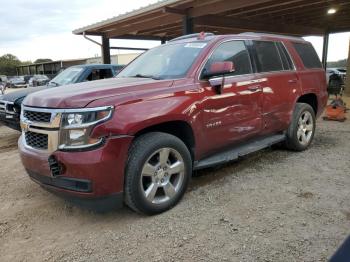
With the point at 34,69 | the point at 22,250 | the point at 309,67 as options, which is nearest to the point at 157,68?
the point at 22,250

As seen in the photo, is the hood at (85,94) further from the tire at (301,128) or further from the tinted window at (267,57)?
the tire at (301,128)

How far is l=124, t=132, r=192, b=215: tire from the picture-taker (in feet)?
10.6

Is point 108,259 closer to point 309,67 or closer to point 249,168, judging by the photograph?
point 249,168

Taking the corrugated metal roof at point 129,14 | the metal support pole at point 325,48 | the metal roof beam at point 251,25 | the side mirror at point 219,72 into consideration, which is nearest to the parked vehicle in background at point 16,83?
the corrugated metal roof at point 129,14

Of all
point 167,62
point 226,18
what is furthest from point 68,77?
point 226,18

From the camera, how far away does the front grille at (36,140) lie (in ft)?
10.6

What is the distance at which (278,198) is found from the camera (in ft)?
12.6

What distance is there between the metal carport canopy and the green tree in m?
62.5

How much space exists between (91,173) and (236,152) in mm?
2105

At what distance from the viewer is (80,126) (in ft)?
9.90

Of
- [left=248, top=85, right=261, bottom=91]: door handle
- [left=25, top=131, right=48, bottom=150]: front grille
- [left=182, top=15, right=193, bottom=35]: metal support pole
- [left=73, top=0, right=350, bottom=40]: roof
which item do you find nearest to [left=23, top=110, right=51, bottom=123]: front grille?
[left=25, top=131, right=48, bottom=150]: front grille

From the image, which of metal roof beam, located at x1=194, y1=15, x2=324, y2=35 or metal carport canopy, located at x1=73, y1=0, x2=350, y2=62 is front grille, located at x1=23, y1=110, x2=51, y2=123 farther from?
metal roof beam, located at x1=194, y1=15, x2=324, y2=35

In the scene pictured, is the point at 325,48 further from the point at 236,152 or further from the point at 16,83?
the point at 16,83

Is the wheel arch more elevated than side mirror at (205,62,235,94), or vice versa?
side mirror at (205,62,235,94)
